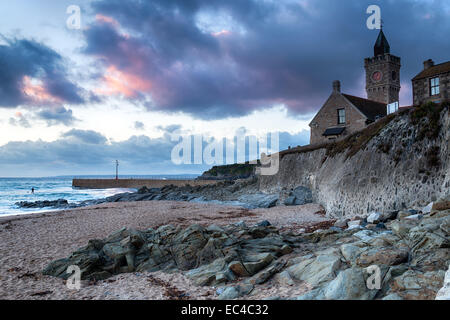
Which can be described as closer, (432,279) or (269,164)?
(432,279)

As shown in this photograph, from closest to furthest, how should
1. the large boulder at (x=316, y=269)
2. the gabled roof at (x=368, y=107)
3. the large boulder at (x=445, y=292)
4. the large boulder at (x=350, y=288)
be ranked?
1. the large boulder at (x=445, y=292)
2. the large boulder at (x=350, y=288)
3. the large boulder at (x=316, y=269)
4. the gabled roof at (x=368, y=107)

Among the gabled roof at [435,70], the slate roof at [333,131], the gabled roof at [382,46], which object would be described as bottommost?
the slate roof at [333,131]

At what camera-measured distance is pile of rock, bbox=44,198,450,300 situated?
5793 mm

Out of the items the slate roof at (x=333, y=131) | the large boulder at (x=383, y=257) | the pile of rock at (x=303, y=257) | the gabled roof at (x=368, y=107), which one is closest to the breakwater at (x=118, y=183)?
the slate roof at (x=333, y=131)

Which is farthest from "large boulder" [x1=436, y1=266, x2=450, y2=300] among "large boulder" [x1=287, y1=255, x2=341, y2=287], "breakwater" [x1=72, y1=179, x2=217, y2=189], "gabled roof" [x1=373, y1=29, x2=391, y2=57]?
"breakwater" [x1=72, y1=179, x2=217, y2=189]

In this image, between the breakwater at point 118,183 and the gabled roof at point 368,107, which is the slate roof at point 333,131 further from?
the breakwater at point 118,183

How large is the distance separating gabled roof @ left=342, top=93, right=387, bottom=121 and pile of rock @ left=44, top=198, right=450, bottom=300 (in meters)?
23.3

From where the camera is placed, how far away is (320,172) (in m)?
23.2

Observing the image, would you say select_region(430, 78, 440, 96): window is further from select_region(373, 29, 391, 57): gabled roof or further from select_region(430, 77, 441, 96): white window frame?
select_region(373, 29, 391, 57): gabled roof

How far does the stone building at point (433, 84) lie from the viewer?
904 inches

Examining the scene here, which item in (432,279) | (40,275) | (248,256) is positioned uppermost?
(432,279)

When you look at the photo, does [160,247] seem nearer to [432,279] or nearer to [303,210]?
[432,279]
